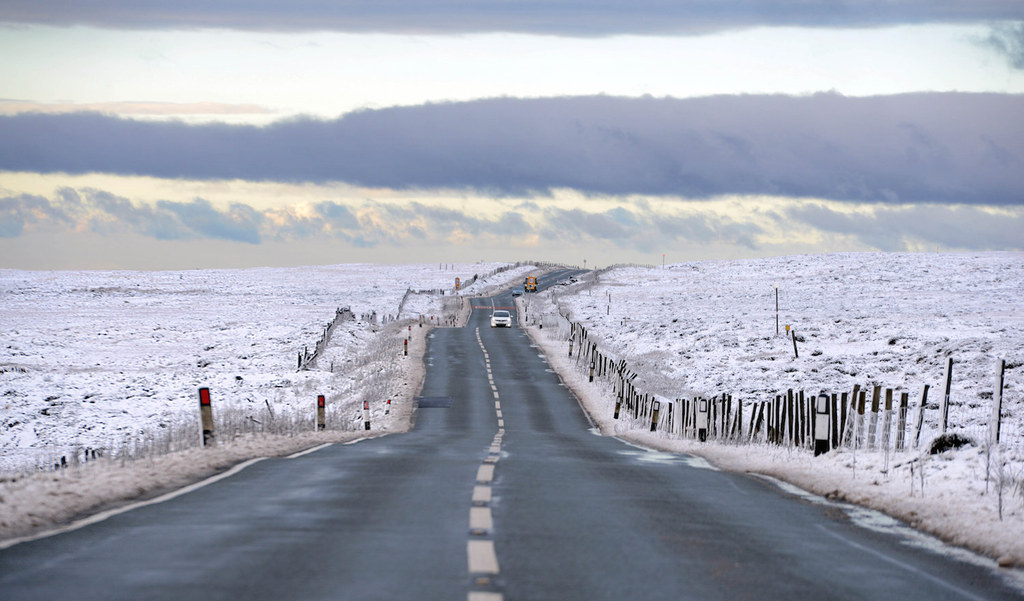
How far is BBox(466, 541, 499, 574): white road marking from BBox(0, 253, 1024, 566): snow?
398cm

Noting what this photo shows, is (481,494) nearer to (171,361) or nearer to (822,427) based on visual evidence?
(822,427)

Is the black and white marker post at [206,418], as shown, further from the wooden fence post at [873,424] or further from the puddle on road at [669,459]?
the wooden fence post at [873,424]

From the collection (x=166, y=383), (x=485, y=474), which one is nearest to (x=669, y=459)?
(x=485, y=474)

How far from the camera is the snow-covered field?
3173 cm

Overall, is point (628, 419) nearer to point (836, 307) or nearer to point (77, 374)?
point (77, 374)

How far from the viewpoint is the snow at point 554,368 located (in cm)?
1272

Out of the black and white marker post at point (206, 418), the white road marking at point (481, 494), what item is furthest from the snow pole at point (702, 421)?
the white road marking at point (481, 494)

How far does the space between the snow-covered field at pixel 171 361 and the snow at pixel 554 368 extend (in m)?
0.21

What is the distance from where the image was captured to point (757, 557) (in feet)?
26.7

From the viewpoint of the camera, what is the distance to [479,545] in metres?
8.04

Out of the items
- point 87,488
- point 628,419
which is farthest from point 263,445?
point 628,419

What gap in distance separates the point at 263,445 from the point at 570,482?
754 centimetres

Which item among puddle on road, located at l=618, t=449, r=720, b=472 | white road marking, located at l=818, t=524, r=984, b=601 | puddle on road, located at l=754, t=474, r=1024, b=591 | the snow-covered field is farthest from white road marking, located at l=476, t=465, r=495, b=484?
the snow-covered field

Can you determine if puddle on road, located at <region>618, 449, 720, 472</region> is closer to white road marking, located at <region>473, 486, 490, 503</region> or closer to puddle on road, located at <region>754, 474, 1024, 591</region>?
puddle on road, located at <region>754, 474, 1024, 591</region>
